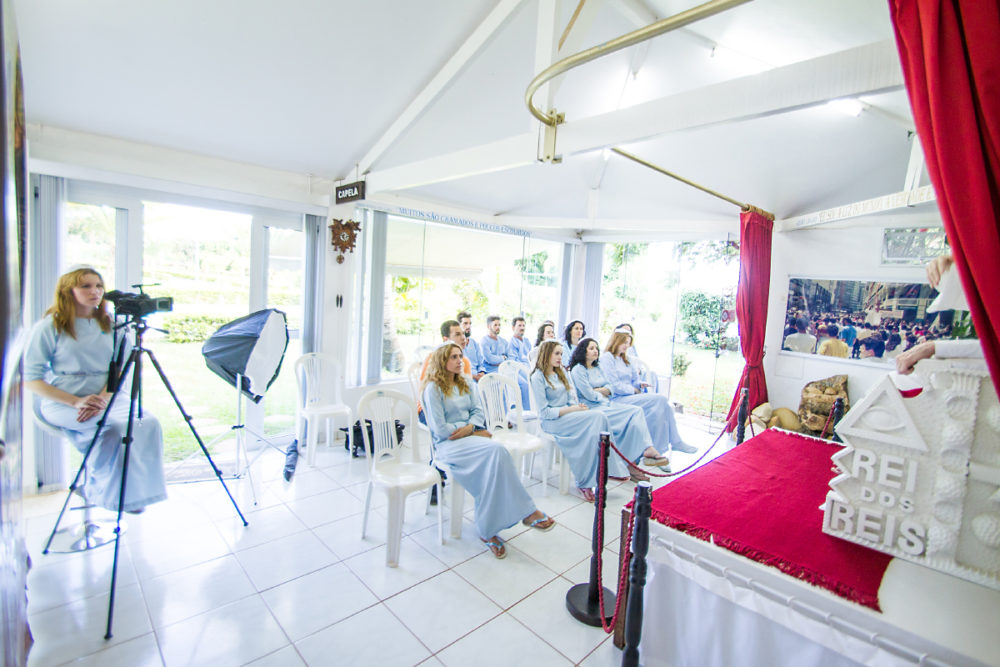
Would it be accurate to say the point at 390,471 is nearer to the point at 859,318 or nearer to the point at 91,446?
the point at 91,446

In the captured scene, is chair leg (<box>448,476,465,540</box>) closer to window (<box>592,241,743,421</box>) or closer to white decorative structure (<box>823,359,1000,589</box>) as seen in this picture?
white decorative structure (<box>823,359,1000,589</box>)

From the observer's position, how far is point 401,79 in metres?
3.18

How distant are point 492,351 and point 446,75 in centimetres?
336

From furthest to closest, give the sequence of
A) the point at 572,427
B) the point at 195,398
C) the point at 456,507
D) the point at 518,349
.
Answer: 1. the point at 518,349
2. the point at 195,398
3. the point at 572,427
4. the point at 456,507

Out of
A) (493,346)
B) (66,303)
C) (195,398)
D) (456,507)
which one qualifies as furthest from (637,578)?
(493,346)

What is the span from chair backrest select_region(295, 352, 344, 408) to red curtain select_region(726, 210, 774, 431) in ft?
12.7

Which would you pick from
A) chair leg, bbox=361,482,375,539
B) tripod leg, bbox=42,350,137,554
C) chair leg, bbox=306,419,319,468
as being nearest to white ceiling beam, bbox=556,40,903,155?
chair leg, bbox=361,482,375,539

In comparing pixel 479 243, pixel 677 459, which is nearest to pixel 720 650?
pixel 677 459

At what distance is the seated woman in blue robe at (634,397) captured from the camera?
4.60 m

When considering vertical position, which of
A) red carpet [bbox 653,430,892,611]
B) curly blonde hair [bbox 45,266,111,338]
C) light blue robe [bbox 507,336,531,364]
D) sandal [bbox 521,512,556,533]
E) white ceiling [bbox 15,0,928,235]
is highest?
white ceiling [bbox 15,0,928,235]

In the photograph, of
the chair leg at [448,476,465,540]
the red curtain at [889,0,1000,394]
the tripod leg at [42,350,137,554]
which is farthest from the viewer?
the chair leg at [448,476,465,540]

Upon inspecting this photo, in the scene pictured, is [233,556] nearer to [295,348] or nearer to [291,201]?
[295,348]

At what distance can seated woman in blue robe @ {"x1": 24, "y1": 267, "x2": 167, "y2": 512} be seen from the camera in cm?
253

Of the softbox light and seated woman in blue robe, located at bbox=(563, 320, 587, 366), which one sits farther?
seated woman in blue robe, located at bbox=(563, 320, 587, 366)
